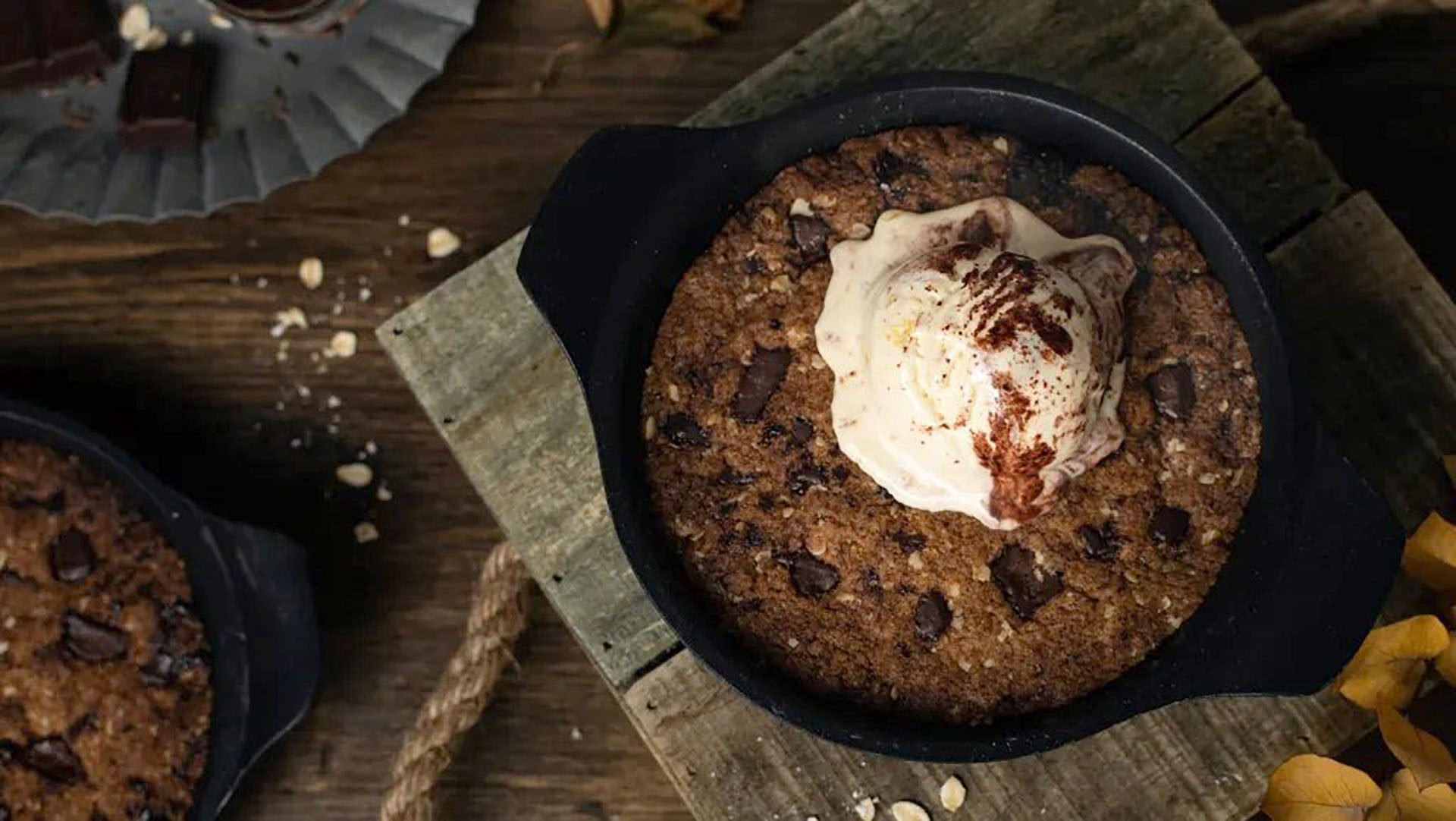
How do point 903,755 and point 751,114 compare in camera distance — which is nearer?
point 903,755

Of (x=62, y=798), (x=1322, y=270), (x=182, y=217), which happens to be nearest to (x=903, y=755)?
(x=1322, y=270)

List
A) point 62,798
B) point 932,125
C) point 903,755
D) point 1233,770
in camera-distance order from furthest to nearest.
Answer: point 62,798 → point 1233,770 → point 932,125 → point 903,755

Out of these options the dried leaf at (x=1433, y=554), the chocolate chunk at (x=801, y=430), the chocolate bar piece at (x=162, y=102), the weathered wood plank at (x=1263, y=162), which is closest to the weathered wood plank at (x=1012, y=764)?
the dried leaf at (x=1433, y=554)

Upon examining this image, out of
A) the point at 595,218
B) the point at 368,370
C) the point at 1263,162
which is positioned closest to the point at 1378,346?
the point at 1263,162

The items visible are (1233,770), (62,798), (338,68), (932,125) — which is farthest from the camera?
(338,68)

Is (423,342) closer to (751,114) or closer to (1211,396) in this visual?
(751,114)

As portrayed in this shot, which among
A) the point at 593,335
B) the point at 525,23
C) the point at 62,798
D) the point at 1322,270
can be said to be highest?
the point at 1322,270

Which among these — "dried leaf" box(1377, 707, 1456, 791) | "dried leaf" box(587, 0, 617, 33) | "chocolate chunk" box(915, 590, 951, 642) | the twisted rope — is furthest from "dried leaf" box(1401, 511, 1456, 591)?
"dried leaf" box(587, 0, 617, 33)

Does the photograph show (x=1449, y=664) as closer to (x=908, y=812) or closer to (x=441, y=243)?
(x=908, y=812)

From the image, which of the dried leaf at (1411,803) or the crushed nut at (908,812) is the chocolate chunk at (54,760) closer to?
the crushed nut at (908,812)
